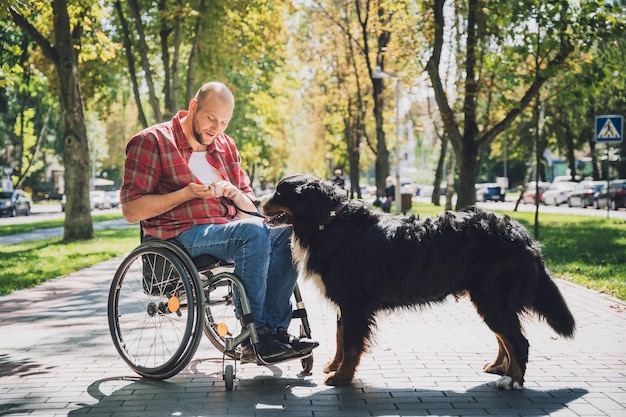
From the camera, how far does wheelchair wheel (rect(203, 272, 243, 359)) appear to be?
15.7ft

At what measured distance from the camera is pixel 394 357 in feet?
18.2

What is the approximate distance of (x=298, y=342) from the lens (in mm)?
4777

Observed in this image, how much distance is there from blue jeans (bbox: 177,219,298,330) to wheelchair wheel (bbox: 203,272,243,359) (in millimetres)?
135

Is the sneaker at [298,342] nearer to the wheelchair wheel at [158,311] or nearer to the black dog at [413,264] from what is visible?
the black dog at [413,264]

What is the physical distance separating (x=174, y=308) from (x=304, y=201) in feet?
3.56

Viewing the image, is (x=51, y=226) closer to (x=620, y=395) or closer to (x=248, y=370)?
(x=248, y=370)

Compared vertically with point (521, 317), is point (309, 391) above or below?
below

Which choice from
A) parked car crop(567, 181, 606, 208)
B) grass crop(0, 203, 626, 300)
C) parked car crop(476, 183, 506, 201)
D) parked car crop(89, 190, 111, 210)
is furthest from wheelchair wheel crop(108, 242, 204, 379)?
parked car crop(89, 190, 111, 210)

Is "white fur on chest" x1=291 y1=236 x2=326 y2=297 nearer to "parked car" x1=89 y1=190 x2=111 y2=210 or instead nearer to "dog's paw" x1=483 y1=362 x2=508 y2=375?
"dog's paw" x1=483 y1=362 x2=508 y2=375

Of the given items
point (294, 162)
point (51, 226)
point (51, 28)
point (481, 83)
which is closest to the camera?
point (481, 83)

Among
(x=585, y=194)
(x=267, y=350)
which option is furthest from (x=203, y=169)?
(x=585, y=194)

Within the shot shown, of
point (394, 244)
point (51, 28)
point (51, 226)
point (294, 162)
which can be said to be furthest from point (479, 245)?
point (294, 162)

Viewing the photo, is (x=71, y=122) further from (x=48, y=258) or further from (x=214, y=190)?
(x=214, y=190)

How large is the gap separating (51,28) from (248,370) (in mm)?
16640
